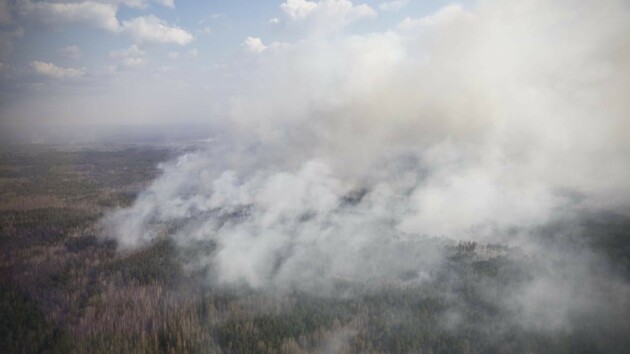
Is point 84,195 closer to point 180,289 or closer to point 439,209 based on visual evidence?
point 180,289

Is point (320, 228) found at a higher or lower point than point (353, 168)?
lower

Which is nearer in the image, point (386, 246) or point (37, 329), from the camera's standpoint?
point (37, 329)

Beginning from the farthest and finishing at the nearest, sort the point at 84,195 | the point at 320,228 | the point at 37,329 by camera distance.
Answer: the point at 84,195 < the point at 320,228 < the point at 37,329

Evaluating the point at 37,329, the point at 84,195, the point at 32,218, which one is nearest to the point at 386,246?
the point at 37,329

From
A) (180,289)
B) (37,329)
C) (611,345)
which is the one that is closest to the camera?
(611,345)

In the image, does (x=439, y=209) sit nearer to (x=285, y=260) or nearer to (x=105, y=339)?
(x=285, y=260)

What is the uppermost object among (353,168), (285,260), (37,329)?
(353,168)
